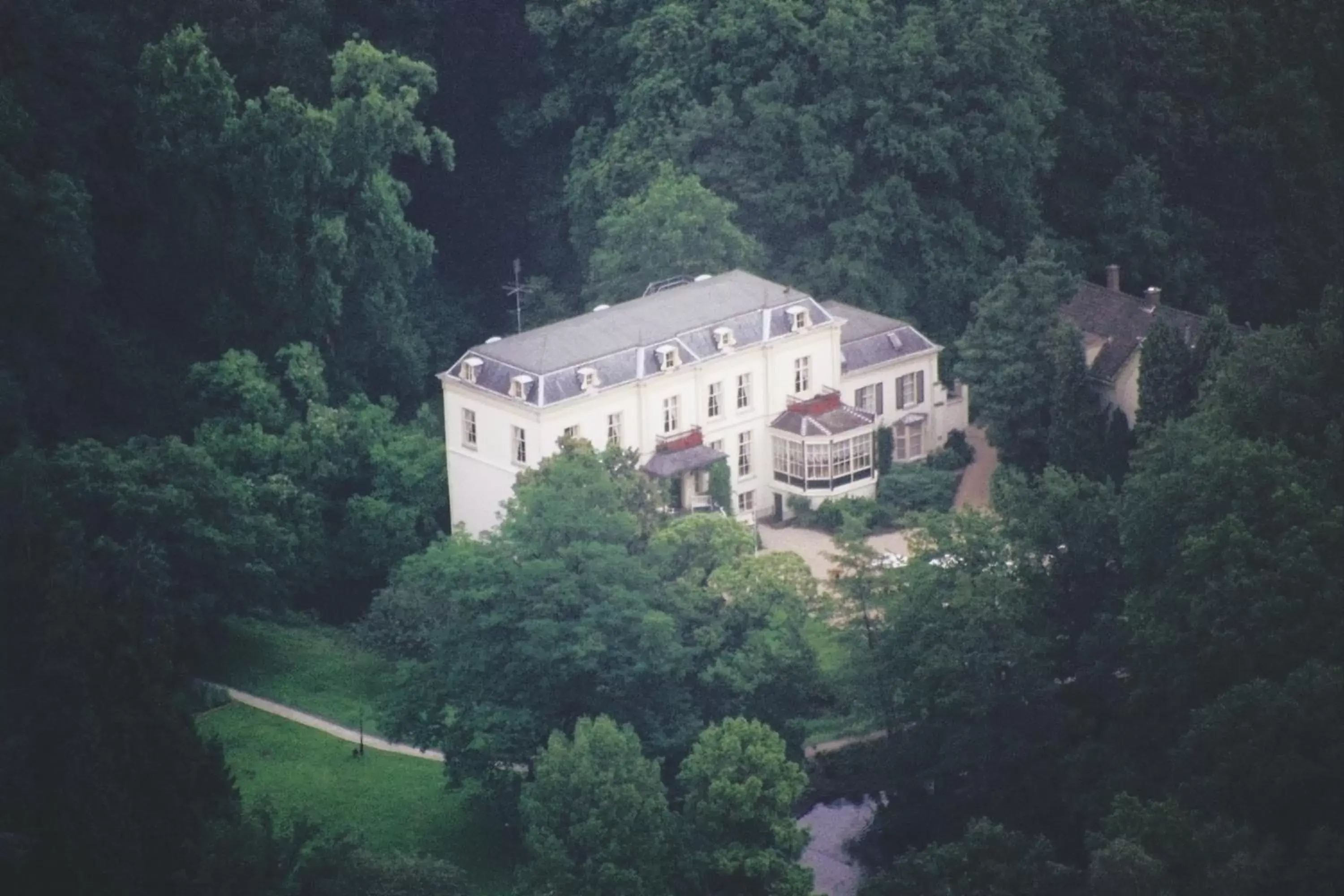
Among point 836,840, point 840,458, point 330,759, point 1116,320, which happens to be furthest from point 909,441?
point 330,759

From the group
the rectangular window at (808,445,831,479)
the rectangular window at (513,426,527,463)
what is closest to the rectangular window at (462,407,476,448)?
the rectangular window at (513,426,527,463)

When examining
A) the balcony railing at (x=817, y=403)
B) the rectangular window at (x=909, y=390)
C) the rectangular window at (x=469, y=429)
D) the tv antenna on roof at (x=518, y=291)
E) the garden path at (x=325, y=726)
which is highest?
the tv antenna on roof at (x=518, y=291)

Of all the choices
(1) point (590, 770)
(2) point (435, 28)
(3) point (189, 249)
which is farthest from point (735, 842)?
(2) point (435, 28)

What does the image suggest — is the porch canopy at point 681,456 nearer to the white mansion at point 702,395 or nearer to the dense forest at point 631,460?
the white mansion at point 702,395

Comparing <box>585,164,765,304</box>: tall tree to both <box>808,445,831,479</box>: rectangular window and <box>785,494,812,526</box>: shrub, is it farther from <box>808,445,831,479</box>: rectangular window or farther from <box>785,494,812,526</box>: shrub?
<box>785,494,812,526</box>: shrub

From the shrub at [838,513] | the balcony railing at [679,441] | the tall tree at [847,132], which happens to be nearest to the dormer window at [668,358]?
the balcony railing at [679,441]

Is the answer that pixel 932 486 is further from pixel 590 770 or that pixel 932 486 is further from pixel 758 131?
pixel 590 770

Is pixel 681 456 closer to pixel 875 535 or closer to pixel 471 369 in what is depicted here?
pixel 875 535
